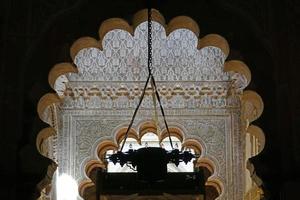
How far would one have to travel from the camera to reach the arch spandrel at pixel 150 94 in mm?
→ 10719

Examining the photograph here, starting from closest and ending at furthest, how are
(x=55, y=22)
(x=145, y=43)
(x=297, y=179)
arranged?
(x=297, y=179), (x=55, y=22), (x=145, y=43)

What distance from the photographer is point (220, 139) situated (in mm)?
10750

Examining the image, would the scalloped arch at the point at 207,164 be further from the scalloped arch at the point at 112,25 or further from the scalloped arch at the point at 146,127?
the scalloped arch at the point at 112,25

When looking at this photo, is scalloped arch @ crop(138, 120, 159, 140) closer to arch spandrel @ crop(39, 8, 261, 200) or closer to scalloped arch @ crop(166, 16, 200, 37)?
arch spandrel @ crop(39, 8, 261, 200)

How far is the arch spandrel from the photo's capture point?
10.7 m

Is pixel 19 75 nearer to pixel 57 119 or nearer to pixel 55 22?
pixel 55 22

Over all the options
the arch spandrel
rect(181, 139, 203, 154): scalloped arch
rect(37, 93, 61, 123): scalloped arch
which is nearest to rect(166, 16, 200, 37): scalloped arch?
rect(37, 93, 61, 123): scalloped arch

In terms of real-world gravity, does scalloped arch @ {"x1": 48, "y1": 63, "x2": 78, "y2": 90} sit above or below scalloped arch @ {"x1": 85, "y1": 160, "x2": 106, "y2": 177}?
below

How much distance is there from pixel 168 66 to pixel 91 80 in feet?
4.05

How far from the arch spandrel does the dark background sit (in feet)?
17.9

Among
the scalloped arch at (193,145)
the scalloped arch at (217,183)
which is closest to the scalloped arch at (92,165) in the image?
the scalloped arch at (193,145)

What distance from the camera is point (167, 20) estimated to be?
5.20m

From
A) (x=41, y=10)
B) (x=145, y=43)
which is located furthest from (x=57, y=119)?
(x=41, y=10)

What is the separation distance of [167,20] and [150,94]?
5.84 m
